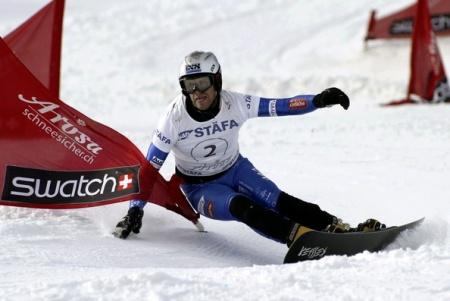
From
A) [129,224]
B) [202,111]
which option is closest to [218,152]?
[202,111]

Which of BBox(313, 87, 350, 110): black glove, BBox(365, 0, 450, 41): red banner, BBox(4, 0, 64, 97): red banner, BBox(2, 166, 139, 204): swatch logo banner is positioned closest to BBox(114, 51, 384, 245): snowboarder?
BBox(313, 87, 350, 110): black glove

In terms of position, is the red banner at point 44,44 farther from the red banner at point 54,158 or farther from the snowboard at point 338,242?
the snowboard at point 338,242

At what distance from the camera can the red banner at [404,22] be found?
17.9 metres

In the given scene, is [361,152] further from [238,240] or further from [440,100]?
[440,100]

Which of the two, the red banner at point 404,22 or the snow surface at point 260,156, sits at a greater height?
the red banner at point 404,22

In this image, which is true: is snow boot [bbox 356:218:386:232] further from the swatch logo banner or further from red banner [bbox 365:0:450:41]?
red banner [bbox 365:0:450:41]

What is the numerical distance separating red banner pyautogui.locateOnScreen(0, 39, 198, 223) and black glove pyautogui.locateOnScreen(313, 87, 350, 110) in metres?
1.24

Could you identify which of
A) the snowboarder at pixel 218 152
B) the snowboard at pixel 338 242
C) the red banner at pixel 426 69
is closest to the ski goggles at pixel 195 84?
the snowboarder at pixel 218 152

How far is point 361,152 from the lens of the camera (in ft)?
30.2

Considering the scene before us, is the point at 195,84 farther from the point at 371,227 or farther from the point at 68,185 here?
the point at 371,227

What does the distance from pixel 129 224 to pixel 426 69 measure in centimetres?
951

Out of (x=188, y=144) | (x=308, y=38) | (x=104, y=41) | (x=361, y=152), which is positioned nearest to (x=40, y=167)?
(x=188, y=144)

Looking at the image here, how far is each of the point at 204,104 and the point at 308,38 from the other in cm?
1499

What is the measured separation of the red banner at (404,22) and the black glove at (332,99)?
12.7 metres
